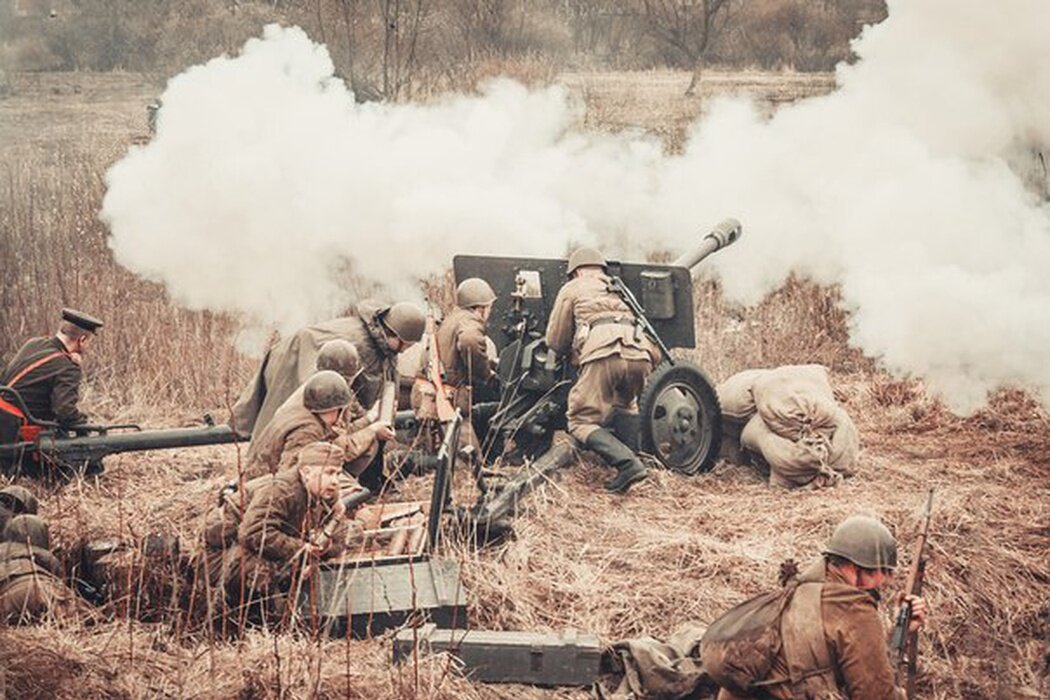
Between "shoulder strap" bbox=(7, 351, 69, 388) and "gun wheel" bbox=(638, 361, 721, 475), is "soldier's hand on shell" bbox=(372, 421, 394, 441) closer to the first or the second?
"gun wheel" bbox=(638, 361, 721, 475)

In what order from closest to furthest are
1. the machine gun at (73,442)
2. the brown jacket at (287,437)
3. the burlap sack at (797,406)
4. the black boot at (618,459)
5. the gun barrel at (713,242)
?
the brown jacket at (287,437), the machine gun at (73,442), the black boot at (618,459), the burlap sack at (797,406), the gun barrel at (713,242)

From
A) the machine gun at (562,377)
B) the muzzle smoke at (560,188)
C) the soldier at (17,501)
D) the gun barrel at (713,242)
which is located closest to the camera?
→ the soldier at (17,501)

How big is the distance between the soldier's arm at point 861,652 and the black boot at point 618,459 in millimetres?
3772

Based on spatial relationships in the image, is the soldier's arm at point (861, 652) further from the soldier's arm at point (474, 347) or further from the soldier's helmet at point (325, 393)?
the soldier's arm at point (474, 347)

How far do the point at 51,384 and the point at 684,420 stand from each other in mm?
3980

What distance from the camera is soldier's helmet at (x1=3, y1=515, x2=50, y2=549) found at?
618 centimetres

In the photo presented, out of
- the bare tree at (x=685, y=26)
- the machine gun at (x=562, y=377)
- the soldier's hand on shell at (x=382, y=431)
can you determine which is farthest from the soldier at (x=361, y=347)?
the bare tree at (x=685, y=26)

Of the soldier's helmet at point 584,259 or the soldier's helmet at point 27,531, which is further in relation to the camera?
the soldier's helmet at point 584,259

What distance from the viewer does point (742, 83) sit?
57.3ft

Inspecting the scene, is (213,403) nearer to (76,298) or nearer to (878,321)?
(76,298)

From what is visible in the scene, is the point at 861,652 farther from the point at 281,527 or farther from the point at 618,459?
the point at 618,459

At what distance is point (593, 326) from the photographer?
8633mm

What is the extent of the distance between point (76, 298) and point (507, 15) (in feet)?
29.1

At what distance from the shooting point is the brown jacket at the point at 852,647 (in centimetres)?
452
